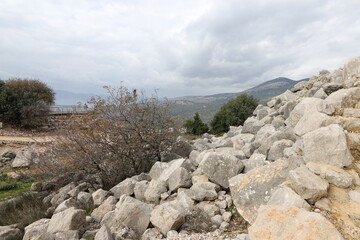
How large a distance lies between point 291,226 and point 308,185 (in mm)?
1093

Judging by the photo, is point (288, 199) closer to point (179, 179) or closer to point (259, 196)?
point (259, 196)

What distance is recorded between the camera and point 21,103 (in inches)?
1106

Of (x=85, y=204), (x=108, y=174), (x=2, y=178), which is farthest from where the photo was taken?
(x=2, y=178)

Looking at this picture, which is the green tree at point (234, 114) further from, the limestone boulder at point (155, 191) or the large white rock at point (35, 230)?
the large white rock at point (35, 230)

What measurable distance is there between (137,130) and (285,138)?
5777 millimetres

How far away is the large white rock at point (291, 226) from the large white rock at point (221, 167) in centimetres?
253

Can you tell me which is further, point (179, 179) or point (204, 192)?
point (179, 179)

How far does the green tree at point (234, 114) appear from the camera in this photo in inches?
1046

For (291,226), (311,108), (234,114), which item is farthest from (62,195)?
(234,114)

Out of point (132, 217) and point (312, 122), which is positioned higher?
point (312, 122)

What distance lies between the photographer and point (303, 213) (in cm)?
339

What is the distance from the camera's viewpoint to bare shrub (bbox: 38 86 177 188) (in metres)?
9.68

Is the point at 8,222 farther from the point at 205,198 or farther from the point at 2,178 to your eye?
the point at 2,178

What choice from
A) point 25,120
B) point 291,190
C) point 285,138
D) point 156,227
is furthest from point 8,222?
point 25,120
